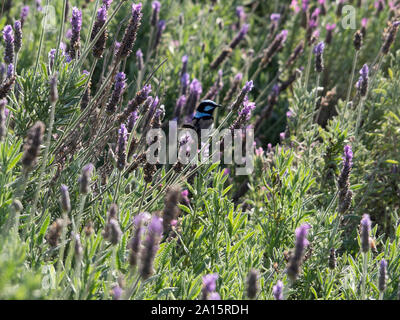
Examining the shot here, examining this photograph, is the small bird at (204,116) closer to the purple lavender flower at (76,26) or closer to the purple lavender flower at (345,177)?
the purple lavender flower at (76,26)

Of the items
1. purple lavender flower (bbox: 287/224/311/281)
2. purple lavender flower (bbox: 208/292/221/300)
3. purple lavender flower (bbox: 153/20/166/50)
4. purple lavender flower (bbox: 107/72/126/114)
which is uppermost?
purple lavender flower (bbox: 153/20/166/50)

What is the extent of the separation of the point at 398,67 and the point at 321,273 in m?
1.63

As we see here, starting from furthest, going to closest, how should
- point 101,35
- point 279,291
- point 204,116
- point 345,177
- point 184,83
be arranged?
point 184,83
point 204,116
point 101,35
point 345,177
point 279,291

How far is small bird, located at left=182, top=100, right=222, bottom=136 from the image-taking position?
115 inches

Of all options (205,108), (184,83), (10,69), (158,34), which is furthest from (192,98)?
(10,69)

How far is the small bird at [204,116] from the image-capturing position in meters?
2.91

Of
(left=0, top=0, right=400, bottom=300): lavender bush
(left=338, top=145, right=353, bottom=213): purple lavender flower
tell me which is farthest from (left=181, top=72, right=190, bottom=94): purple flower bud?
(left=338, top=145, right=353, bottom=213): purple lavender flower

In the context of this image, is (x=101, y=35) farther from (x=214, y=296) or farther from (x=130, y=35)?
(x=214, y=296)

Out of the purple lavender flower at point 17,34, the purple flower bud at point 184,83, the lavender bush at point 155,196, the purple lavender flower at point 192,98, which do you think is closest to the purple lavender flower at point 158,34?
the lavender bush at point 155,196

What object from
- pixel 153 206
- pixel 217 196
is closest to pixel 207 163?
pixel 217 196

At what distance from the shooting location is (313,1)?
554cm

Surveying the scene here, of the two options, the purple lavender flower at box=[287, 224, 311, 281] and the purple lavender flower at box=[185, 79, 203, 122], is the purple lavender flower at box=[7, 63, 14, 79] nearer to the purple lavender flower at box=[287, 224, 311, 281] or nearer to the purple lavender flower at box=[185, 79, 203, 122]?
the purple lavender flower at box=[185, 79, 203, 122]

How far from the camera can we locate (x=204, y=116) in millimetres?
2945
